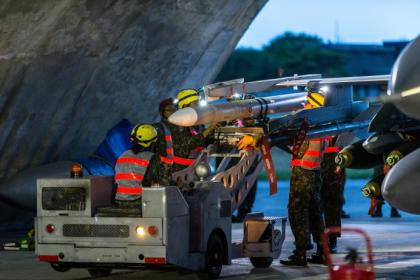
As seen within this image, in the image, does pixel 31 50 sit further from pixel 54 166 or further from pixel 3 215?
pixel 3 215

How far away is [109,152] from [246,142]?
571 centimetres

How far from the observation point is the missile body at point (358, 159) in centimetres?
1198

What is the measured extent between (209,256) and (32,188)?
5836mm

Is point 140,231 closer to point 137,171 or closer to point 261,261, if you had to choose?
point 137,171

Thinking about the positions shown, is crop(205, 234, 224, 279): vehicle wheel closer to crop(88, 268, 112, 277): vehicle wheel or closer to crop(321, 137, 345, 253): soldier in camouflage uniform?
crop(88, 268, 112, 277): vehicle wheel

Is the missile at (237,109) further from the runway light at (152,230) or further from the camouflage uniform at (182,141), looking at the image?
the runway light at (152,230)

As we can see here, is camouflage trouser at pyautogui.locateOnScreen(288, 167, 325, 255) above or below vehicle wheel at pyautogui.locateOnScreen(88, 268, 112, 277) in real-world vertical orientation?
above

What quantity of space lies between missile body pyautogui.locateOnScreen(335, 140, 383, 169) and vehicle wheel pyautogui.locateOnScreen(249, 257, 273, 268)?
214cm

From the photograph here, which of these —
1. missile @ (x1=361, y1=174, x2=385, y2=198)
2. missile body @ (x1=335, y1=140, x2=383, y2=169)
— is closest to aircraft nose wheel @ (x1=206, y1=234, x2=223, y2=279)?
missile body @ (x1=335, y1=140, x2=383, y2=169)

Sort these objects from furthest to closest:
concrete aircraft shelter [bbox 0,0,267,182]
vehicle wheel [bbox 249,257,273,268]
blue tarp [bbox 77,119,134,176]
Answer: blue tarp [bbox 77,119,134,176]
concrete aircraft shelter [bbox 0,0,267,182]
vehicle wheel [bbox 249,257,273,268]

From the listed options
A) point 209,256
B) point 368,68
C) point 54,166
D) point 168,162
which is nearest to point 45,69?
point 54,166

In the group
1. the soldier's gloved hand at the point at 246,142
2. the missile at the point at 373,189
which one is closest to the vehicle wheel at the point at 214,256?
the soldier's gloved hand at the point at 246,142

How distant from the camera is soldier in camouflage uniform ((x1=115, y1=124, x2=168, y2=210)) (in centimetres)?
1201

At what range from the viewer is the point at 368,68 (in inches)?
2758
